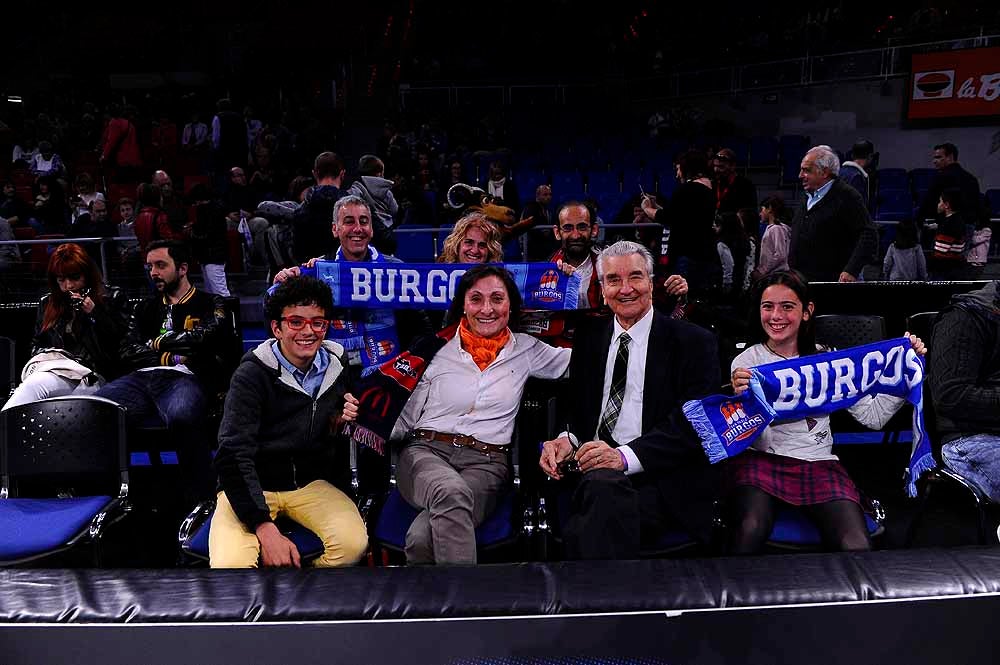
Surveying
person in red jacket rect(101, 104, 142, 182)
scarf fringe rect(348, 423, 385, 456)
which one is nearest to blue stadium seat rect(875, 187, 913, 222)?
scarf fringe rect(348, 423, 385, 456)

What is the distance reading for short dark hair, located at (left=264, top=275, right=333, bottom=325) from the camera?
2.99 metres

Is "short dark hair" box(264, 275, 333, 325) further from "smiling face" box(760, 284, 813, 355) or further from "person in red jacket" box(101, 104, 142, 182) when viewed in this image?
"person in red jacket" box(101, 104, 142, 182)

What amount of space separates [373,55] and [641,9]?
6.33 metres

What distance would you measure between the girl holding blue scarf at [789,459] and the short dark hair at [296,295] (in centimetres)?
160

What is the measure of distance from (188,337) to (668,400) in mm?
2408

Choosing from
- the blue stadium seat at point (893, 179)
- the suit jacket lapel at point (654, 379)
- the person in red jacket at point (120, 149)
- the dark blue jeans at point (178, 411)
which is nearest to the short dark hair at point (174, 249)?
the dark blue jeans at point (178, 411)

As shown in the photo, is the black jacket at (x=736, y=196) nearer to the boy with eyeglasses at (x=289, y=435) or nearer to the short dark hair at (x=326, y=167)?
the short dark hair at (x=326, y=167)

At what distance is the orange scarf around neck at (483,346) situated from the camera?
10.5 ft

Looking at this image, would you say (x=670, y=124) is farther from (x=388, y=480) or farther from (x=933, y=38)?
(x=388, y=480)

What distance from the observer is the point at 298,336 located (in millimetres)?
3010

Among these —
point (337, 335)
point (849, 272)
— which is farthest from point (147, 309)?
point (849, 272)

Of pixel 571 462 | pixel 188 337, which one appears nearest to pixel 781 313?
pixel 571 462

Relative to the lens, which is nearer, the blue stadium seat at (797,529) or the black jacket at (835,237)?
the blue stadium seat at (797,529)

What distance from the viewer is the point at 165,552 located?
149 inches
